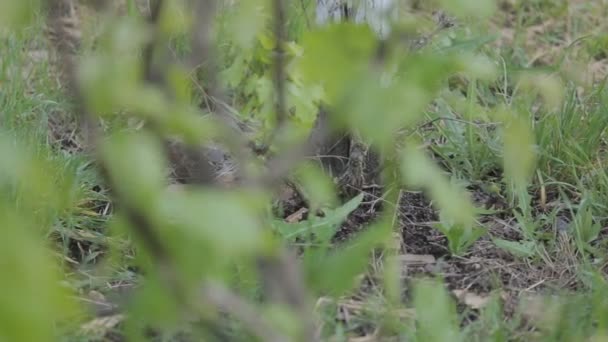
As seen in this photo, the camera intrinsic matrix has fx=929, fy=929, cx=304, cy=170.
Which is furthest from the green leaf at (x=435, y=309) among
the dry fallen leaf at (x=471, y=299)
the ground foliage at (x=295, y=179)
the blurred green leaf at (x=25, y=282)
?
the blurred green leaf at (x=25, y=282)

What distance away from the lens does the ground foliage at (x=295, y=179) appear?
2.76 ft

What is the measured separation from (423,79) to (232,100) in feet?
6.28

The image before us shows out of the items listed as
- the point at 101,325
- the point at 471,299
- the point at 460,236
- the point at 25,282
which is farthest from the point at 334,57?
the point at 460,236

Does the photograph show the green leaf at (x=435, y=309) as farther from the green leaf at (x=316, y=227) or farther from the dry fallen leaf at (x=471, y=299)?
the green leaf at (x=316, y=227)

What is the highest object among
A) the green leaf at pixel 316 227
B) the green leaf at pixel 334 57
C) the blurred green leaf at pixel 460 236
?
the green leaf at pixel 334 57

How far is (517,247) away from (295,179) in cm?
56

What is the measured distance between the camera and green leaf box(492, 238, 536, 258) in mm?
2150

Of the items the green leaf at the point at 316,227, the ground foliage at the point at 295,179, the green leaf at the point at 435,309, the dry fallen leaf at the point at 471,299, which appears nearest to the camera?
the ground foliage at the point at 295,179

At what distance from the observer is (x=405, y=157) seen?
915 millimetres

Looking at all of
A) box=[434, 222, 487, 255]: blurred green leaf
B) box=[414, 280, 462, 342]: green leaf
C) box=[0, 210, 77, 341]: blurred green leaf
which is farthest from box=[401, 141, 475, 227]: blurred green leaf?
box=[434, 222, 487, 255]: blurred green leaf

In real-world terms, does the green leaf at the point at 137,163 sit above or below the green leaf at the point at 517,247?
above

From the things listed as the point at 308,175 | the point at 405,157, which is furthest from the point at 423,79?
the point at 308,175

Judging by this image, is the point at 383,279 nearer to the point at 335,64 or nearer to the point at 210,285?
the point at 210,285

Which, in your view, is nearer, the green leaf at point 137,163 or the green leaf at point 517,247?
the green leaf at point 137,163
